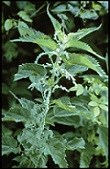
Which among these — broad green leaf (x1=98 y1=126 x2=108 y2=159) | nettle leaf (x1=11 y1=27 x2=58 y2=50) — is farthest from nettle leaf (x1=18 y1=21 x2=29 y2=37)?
broad green leaf (x1=98 y1=126 x2=108 y2=159)

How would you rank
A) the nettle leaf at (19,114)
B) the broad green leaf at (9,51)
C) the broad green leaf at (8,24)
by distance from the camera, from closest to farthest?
the nettle leaf at (19,114) < the broad green leaf at (8,24) < the broad green leaf at (9,51)

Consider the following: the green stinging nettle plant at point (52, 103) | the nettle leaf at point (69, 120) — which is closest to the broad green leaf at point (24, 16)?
the green stinging nettle plant at point (52, 103)

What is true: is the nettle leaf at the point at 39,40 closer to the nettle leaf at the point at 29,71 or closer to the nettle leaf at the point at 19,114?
the nettle leaf at the point at 29,71

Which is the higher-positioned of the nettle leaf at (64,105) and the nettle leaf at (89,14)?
the nettle leaf at (89,14)

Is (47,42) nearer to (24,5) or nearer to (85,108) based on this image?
(85,108)

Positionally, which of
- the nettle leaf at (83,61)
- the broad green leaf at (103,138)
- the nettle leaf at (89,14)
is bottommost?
the broad green leaf at (103,138)

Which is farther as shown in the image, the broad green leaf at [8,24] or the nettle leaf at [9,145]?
the broad green leaf at [8,24]

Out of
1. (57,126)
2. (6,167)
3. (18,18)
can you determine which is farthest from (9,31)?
(6,167)
